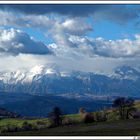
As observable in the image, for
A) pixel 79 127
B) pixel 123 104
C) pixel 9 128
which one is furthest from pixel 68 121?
pixel 9 128

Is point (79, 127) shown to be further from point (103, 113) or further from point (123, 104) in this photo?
point (103, 113)

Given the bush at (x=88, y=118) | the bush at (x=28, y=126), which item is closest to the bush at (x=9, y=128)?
the bush at (x=28, y=126)

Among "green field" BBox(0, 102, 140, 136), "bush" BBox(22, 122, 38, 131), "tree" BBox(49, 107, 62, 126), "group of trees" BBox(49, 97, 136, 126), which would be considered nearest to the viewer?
"green field" BBox(0, 102, 140, 136)

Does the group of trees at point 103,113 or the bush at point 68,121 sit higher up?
the group of trees at point 103,113

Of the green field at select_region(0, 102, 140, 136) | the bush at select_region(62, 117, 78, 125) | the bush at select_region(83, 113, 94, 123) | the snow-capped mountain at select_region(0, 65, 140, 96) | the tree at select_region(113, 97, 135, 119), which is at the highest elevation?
the snow-capped mountain at select_region(0, 65, 140, 96)

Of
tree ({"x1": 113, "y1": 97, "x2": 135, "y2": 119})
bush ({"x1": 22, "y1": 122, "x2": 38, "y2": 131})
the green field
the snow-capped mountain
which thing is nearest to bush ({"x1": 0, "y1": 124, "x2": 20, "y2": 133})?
the green field

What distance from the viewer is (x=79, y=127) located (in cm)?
1931

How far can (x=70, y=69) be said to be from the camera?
71.1 feet

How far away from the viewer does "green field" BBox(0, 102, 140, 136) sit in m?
18.1

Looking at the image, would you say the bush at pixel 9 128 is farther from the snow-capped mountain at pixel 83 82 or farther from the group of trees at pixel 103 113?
the snow-capped mountain at pixel 83 82

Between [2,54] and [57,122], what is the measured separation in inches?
137

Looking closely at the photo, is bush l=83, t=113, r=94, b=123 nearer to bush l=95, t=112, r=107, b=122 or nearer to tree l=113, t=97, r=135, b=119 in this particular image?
bush l=95, t=112, r=107, b=122

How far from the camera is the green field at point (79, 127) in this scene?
1809cm

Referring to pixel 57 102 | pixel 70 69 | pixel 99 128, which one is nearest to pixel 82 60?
pixel 70 69
